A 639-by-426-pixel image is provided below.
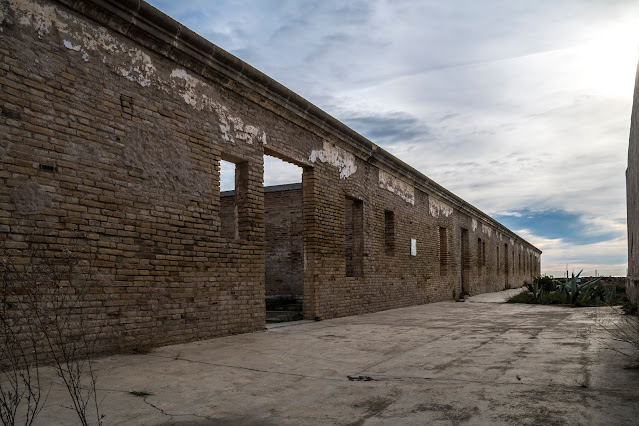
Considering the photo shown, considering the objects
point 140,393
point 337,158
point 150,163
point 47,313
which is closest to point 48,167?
point 150,163

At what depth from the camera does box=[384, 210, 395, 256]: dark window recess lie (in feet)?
42.4

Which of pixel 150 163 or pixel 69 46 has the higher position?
pixel 69 46

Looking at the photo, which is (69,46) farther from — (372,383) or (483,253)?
(483,253)

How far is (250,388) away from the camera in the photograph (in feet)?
12.7

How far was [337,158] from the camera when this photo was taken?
10367 mm

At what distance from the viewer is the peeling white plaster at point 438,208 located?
16219 mm

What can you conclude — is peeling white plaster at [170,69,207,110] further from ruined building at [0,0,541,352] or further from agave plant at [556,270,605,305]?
agave plant at [556,270,605,305]

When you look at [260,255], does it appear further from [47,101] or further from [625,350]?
[625,350]

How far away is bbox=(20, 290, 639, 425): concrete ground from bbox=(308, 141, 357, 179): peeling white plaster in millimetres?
4099

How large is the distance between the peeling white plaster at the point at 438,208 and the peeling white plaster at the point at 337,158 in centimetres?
587

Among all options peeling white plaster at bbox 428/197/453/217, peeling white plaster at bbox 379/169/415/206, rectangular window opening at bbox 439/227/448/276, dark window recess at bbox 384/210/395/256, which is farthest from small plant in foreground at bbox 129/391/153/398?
rectangular window opening at bbox 439/227/448/276

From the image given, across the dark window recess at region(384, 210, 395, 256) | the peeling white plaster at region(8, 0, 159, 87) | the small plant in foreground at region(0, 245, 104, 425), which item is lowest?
the small plant in foreground at region(0, 245, 104, 425)

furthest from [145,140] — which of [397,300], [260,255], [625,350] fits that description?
[397,300]

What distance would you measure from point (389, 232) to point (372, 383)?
919 cm
